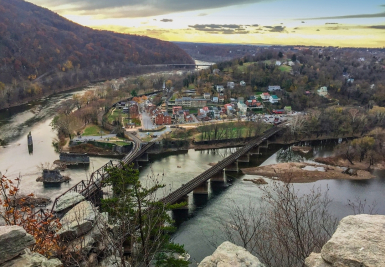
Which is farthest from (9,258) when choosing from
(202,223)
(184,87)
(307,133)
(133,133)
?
(184,87)

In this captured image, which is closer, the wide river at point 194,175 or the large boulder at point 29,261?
the large boulder at point 29,261

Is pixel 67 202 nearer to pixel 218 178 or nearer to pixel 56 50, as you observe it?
pixel 218 178

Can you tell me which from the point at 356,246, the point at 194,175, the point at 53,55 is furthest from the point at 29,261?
the point at 53,55

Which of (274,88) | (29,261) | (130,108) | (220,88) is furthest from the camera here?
(274,88)

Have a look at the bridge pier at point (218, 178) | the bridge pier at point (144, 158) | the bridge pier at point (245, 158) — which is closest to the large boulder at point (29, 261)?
the bridge pier at point (218, 178)

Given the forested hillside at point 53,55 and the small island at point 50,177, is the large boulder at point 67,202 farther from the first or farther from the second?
the forested hillside at point 53,55

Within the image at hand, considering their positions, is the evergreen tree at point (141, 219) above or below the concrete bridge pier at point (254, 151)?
above

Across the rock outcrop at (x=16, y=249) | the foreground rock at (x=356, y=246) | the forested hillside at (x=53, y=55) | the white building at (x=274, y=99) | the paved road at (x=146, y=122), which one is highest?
the forested hillside at (x=53, y=55)

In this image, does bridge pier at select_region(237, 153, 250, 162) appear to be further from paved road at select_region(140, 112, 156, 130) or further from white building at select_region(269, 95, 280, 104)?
white building at select_region(269, 95, 280, 104)
